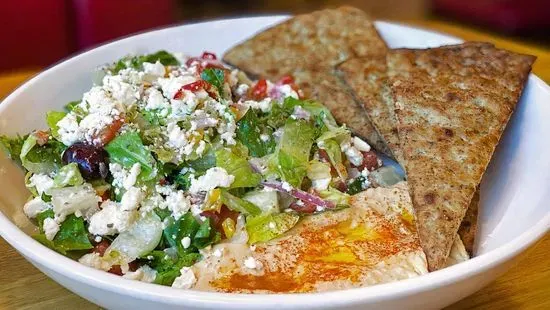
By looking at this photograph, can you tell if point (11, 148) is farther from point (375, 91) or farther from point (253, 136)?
point (375, 91)

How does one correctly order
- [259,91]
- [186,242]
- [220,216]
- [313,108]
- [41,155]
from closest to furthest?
[186,242]
[220,216]
[41,155]
[313,108]
[259,91]

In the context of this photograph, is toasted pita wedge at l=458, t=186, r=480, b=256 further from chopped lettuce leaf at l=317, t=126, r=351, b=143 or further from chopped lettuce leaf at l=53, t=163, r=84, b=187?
chopped lettuce leaf at l=53, t=163, r=84, b=187

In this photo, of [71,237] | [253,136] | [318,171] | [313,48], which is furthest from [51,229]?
[313,48]

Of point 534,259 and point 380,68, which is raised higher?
point 380,68

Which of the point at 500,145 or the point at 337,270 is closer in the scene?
the point at 337,270

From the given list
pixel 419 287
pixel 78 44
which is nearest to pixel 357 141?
pixel 419 287

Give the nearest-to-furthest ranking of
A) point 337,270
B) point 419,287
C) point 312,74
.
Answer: point 419,287, point 337,270, point 312,74

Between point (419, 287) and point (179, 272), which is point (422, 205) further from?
point (179, 272)
